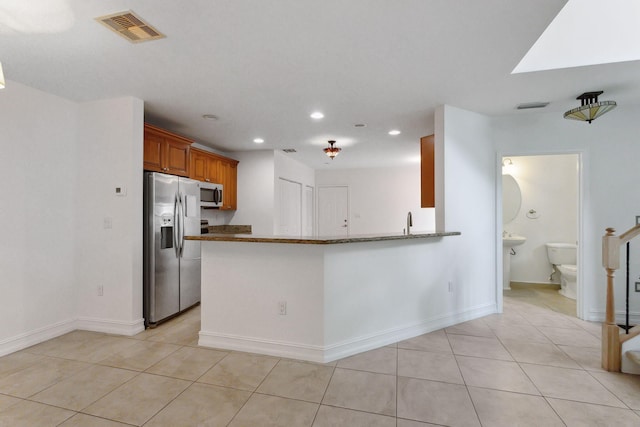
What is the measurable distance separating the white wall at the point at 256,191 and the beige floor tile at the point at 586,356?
4246 millimetres

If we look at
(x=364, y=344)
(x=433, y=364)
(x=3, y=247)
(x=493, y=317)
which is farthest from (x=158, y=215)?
(x=493, y=317)

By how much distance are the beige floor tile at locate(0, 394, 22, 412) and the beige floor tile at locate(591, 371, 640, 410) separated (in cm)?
389

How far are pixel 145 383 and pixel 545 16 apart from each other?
3549 mm

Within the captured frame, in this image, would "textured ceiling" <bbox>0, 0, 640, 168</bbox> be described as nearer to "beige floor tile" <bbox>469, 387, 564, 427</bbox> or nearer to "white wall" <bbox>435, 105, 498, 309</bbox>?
"white wall" <bbox>435, 105, 498, 309</bbox>

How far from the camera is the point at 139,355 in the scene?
2611 millimetres

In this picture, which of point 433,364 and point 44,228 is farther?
point 44,228

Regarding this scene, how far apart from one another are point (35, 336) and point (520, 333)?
4723 mm

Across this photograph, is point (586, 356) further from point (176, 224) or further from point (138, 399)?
point (176, 224)

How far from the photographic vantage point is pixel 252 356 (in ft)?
8.51

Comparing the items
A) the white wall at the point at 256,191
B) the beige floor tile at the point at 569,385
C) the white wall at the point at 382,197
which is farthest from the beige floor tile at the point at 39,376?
the white wall at the point at 382,197

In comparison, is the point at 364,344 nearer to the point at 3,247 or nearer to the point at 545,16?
the point at 545,16

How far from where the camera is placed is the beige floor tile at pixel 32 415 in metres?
1.75

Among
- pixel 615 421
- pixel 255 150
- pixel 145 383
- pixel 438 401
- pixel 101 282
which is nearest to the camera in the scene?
pixel 615 421

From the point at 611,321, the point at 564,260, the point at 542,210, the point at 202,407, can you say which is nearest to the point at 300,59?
the point at 202,407
